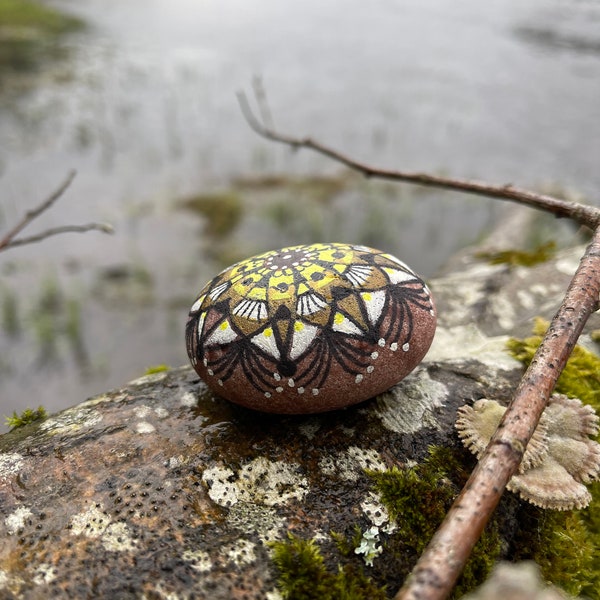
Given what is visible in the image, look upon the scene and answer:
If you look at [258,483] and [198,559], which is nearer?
[198,559]

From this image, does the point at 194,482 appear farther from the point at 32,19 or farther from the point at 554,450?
the point at 32,19

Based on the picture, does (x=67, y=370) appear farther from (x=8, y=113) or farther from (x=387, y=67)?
(x=387, y=67)

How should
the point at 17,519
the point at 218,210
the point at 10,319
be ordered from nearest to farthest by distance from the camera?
the point at 17,519 → the point at 10,319 → the point at 218,210

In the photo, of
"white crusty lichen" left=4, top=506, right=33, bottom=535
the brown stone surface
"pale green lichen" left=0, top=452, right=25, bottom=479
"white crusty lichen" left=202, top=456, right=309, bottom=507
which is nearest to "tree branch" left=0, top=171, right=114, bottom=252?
the brown stone surface

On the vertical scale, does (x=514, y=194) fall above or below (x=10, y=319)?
above

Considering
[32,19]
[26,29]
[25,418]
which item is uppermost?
[32,19]

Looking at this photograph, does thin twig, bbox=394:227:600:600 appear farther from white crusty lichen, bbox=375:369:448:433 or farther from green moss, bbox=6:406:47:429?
green moss, bbox=6:406:47:429

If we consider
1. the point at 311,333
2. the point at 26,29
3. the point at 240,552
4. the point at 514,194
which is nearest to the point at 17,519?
the point at 240,552

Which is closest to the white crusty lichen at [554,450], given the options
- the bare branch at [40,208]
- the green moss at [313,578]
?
the green moss at [313,578]
